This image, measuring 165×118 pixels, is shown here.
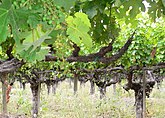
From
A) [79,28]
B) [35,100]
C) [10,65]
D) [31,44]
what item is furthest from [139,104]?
[31,44]

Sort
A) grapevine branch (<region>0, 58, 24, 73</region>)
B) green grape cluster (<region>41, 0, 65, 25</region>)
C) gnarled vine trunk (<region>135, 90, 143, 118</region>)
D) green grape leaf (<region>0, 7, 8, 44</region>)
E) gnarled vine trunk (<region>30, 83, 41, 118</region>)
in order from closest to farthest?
1. green grape leaf (<region>0, 7, 8, 44</region>)
2. green grape cluster (<region>41, 0, 65, 25</region>)
3. grapevine branch (<region>0, 58, 24, 73</region>)
4. gnarled vine trunk (<region>135, 90, 143, 118</region>)
5. gnarled vine trunk (<region>30, 83, 41, 118</region>)

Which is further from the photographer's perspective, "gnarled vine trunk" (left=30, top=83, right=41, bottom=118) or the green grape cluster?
"gnarled vine trunk" (left=30, top=83, right=41, bottom=118)

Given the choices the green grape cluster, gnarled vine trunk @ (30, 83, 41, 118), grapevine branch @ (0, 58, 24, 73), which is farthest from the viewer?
gnarled vine trunk @ (30, 83, 41, 118)

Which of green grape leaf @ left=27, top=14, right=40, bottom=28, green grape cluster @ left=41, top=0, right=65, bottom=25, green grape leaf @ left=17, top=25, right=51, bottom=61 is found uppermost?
green grape cluster @ left=41, top=0, right=65, bottom=25

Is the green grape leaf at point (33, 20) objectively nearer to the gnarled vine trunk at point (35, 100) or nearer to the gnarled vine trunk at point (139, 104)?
the gnarled vine trunk at point (139, 104)

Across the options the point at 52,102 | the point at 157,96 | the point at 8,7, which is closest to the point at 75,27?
the point at 8,7

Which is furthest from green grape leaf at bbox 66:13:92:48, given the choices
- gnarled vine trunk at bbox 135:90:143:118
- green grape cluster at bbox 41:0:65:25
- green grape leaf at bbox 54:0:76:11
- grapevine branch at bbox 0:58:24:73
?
gnarled vine trunk at bbox 135:90:143:118

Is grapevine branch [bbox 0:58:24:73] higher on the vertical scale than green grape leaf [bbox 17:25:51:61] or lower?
higher

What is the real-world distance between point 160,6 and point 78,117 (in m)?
8.19

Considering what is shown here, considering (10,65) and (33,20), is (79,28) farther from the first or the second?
(10,65)

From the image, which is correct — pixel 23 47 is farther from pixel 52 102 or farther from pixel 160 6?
pixel 52 102

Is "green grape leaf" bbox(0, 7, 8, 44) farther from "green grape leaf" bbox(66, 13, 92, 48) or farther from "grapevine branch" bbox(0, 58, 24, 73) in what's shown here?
"grapevine branch" bbox(0, 58, 24, 73)

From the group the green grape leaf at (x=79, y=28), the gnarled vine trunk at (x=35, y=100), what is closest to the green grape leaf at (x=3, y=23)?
the green grape leaf at (x=79, y=28)

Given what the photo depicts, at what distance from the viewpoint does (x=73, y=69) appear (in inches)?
314
